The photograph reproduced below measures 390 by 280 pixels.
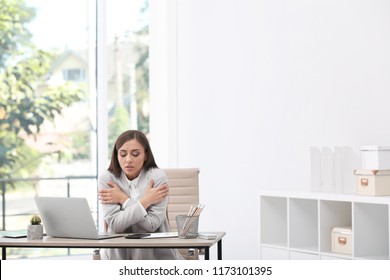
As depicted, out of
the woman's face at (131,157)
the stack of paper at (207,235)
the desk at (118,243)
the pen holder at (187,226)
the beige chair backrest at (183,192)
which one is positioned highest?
the woman's face at (131,157)

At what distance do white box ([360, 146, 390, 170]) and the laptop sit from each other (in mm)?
1606

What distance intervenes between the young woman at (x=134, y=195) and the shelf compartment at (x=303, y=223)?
131cm

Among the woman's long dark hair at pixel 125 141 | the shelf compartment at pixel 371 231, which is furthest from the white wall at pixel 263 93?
the woman's long dark hair at pixel 125 141

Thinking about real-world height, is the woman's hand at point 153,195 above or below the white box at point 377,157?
below

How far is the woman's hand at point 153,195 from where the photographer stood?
359 cm

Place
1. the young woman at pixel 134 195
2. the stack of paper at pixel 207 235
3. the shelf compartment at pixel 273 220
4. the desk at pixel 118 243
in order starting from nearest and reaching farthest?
1. the desk at pixel 118 243
2. the stack of paper at pixel 207 235
3. the young woman at pixel 134 195
4. the shelf compartment at pixel 273 220

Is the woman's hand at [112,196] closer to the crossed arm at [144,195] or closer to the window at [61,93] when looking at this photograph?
the crossed arm at [144,195]

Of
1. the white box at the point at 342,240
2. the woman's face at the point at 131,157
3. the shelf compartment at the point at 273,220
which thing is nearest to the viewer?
the woman's face at the point at 131,157

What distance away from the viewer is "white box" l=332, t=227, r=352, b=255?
4.40 m

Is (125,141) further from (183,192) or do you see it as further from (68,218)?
(183,192)

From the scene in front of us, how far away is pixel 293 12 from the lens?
5383mm

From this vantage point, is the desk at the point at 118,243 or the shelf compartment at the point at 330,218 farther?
the shelf compartment at the point at 330,218

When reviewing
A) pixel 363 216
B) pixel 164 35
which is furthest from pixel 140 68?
pixel 363 216

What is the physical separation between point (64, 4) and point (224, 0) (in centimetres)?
142
